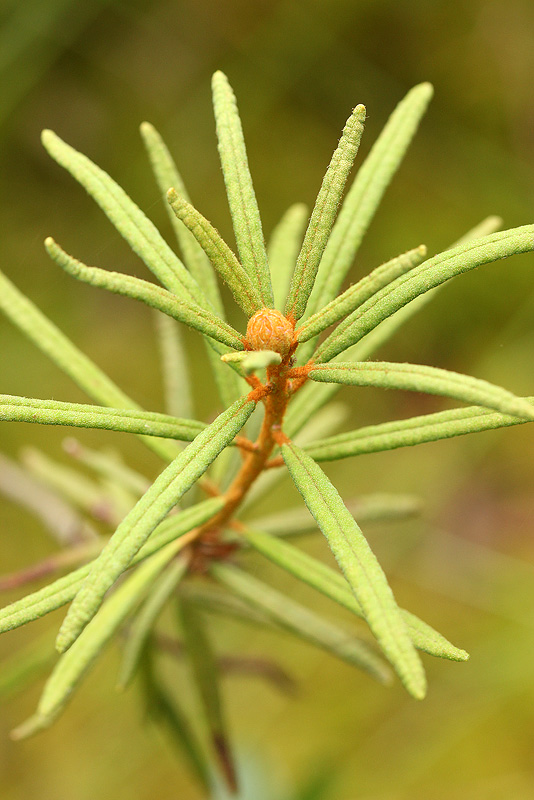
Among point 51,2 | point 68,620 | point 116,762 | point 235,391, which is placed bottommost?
point 116,762

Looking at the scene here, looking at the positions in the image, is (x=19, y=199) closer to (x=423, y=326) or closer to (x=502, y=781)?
(x=423, y=326)

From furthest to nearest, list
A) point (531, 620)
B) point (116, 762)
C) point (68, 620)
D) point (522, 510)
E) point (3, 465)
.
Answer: point (522, 510)
point (531, 620)
point (116, 762)
point (3, 465)
point (68, 620)

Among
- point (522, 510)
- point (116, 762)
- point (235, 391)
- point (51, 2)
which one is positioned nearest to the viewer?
point (235, 391)

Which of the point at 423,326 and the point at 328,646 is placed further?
the point at 423,326

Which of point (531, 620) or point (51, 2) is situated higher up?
point (51, 2)

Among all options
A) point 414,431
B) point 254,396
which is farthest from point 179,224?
point 414,431

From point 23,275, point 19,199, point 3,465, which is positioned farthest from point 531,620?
point 19,199

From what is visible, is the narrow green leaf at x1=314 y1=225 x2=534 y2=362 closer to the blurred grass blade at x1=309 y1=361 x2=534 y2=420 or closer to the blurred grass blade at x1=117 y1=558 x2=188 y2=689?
the blurred grass blade at x1=309 y1=361 x2=534 y2=420
